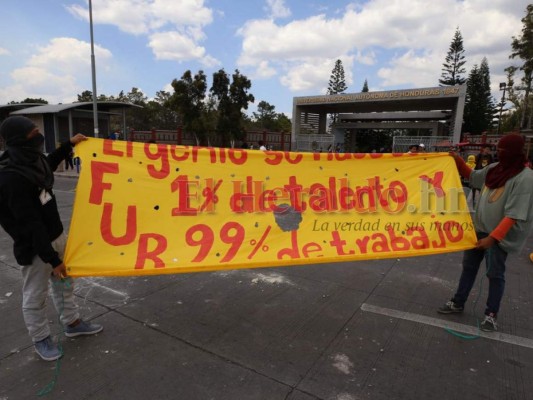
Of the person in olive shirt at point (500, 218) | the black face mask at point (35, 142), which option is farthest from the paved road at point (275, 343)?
the black face mask at point (35, 142)

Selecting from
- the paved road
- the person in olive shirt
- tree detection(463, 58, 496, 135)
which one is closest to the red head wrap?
the person in olive shirt

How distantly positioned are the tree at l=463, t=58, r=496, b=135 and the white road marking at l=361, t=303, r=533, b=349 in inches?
2123

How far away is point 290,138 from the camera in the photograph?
117ft

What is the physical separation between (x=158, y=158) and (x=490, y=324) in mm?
3373

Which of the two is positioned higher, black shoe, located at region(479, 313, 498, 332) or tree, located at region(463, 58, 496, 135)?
tree, located at region(463, 58, 496, 135)

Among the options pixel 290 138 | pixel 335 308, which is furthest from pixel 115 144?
pixel 290 138

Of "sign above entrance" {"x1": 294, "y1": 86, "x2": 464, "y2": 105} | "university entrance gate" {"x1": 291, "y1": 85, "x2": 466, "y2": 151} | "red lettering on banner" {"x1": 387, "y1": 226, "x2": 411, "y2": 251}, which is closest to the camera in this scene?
"red lettering on banner" {"x1": 387, "y1": 226, "x2": 411, "y2": 251}

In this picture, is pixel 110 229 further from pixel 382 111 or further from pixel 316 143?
pixel 382 111

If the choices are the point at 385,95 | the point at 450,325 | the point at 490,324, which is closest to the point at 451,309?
the point at 450,325

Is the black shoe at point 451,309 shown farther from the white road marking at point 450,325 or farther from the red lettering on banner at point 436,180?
the red lettering on banner at point 436,180

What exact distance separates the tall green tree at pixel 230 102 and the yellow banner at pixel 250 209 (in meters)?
29.0

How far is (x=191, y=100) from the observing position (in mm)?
30891

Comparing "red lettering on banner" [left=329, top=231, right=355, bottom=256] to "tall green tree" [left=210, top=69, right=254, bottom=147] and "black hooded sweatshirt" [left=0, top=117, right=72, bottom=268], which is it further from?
"tall green tree" [left=210, top=69, right=254, bottom=147]

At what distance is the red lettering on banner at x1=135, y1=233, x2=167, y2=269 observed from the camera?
9.85 ft
